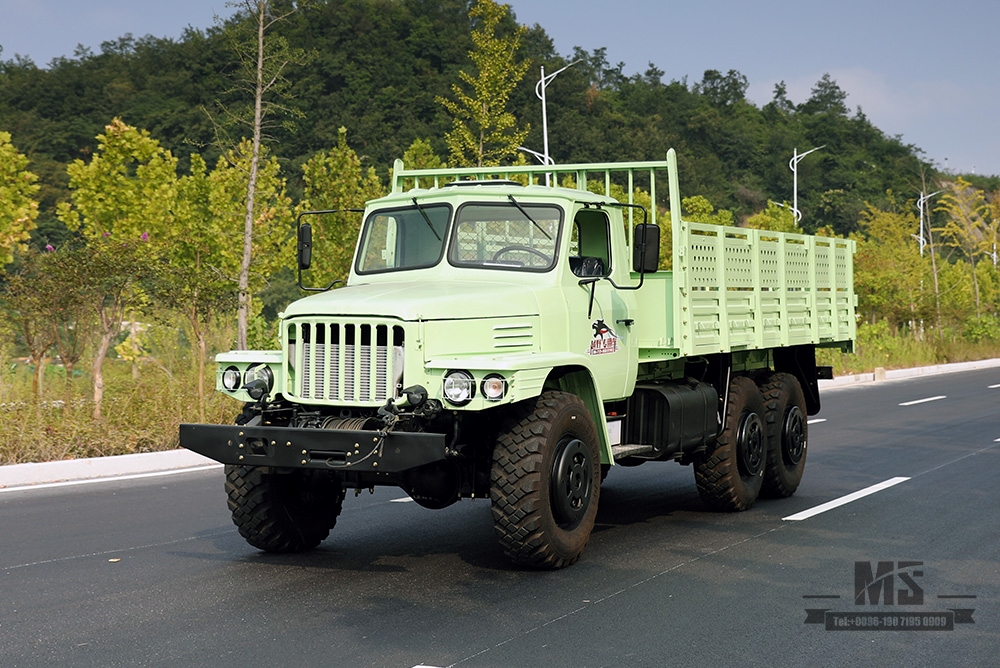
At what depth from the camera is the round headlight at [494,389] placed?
727 cm

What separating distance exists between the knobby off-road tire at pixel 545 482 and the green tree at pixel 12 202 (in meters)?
18.1

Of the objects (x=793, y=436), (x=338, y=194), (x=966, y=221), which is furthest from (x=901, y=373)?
(x=966, y=221)

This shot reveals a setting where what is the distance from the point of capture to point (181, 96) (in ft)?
212

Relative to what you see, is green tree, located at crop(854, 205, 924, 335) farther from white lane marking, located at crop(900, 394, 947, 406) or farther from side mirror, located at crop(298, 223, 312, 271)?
side mirror, located at crop(298, 223, 312, 271)

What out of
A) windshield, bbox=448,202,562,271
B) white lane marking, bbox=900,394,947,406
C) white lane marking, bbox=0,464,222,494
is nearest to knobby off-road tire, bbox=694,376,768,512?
windshield, bbox=448,202,562,271

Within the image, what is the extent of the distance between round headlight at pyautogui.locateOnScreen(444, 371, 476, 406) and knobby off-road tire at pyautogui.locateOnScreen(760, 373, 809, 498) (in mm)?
4577

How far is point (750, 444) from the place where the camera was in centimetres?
1066

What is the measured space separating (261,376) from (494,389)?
1.72m

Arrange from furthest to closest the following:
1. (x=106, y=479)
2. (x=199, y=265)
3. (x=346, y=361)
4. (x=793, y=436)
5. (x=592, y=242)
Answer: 1. (x=199, y=265)
2. (x=106, y=479)
3. (x=793, y=436)
4. (x=592, y=242)
5. (x=346, y=361)

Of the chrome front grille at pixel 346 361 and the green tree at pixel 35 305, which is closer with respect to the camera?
the chrome front grille at pixel 346 361

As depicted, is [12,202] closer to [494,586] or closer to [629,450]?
[629,450]

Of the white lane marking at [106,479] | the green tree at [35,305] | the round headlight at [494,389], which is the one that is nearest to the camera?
the round headlight at [494,389]

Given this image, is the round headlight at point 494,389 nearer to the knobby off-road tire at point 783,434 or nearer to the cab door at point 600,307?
the cab door at point 600,307

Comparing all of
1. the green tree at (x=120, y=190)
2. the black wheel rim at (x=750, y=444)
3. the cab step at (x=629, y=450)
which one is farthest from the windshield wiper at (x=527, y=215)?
the green tree at (x=120, y=190)
